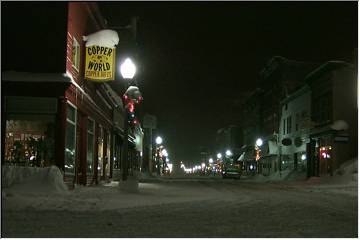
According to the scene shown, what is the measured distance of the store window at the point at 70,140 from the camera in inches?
881

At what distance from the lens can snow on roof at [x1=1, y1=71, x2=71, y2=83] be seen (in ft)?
68.1

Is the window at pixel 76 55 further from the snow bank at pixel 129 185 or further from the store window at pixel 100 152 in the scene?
the store window at pixel 100 152

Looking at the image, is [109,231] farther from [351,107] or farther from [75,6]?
[351,107]

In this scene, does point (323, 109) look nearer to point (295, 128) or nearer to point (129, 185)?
point (295, 128)

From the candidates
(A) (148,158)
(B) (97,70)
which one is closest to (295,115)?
(A) (148,158)

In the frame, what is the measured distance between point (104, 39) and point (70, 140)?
13.9 ft

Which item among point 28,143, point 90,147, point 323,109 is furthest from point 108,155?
point 323,109

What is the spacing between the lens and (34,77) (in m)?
20.9

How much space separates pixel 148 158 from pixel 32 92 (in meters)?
45.6

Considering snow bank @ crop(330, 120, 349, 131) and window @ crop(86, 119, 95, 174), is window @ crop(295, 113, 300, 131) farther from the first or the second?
window @ crop(86, 119, 95, 174)

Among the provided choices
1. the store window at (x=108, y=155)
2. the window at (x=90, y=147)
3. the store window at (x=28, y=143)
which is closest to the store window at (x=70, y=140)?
the store window at (x=28, y=143)

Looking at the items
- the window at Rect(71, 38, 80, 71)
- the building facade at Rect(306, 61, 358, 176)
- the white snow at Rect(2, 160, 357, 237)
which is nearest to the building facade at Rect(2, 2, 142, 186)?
the window at Rect(71, 38, 80, 71)

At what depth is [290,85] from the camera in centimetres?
6269

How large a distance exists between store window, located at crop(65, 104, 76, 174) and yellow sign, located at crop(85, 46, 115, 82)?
1.63 meters
